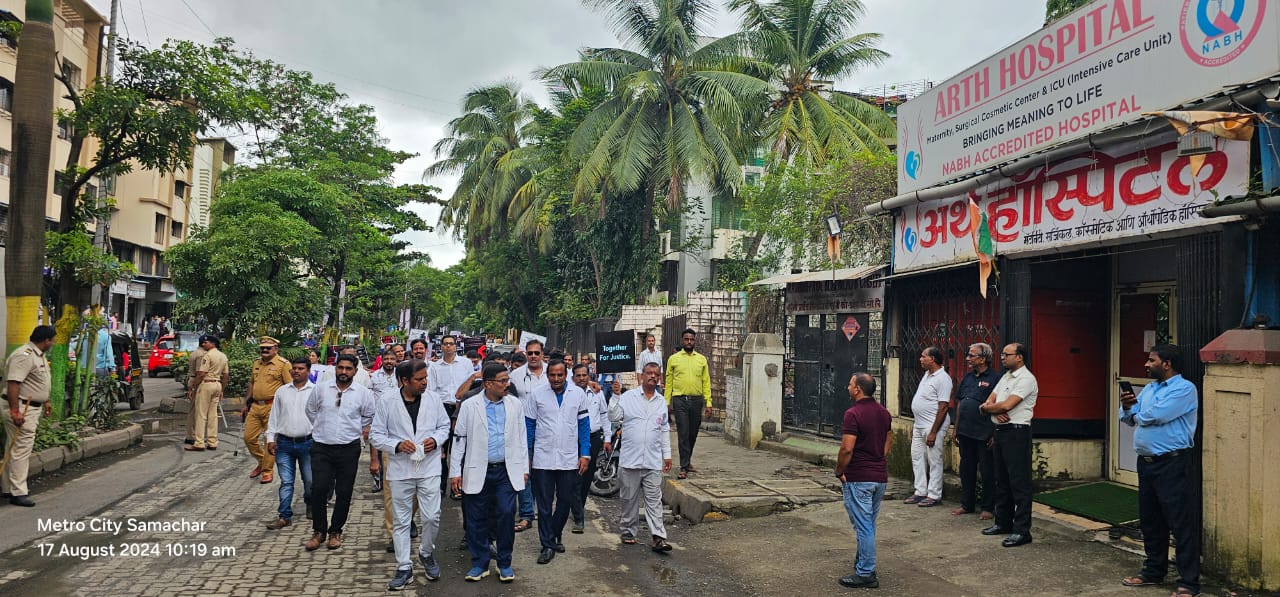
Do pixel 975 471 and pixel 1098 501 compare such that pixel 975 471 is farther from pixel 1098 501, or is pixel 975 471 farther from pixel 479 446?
pixel 479 446

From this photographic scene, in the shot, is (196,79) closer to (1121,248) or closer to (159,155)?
(159,155)

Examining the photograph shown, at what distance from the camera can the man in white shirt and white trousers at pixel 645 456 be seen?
758 cm

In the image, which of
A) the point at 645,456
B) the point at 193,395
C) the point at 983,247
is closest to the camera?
the point at 645,456

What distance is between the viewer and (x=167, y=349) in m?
27.7

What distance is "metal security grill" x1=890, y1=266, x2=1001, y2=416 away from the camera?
9898mm

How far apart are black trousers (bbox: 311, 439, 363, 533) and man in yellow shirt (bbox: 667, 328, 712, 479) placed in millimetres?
4982

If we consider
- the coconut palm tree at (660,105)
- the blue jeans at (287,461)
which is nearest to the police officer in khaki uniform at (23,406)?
the blue jeans at (287,461)

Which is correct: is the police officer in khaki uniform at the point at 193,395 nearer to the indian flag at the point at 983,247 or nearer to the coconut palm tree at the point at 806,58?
the indian flag at the point at 983,247

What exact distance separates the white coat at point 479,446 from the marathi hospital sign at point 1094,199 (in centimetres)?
544

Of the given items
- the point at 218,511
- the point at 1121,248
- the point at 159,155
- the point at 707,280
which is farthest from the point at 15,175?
the point at 707,280

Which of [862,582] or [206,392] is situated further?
[206,392]

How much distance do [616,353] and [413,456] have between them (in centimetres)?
524

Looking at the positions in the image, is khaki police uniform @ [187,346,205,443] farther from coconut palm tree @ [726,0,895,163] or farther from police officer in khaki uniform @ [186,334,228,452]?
coconut palm tree @ [726,0,895,163]

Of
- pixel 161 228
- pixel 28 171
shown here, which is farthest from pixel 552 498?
pixel 161 228
